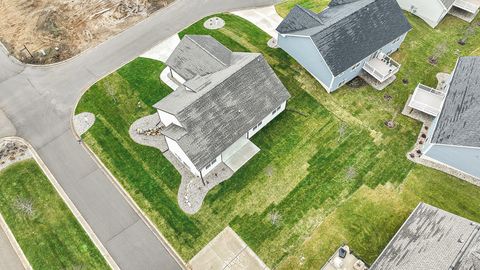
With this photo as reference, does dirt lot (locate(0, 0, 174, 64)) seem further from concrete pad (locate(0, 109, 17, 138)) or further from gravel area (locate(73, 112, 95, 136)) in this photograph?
gravel area (locate(73, 112, 95, 136))

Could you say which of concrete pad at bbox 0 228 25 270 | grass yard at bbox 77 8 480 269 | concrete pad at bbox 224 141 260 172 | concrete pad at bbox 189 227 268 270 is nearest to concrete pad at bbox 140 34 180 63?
grass yard at bbox 77 8 480 269

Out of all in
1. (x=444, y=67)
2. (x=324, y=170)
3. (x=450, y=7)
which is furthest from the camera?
(x=450, y=7)

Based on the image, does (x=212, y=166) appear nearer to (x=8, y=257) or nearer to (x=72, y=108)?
(x=72, y=108)

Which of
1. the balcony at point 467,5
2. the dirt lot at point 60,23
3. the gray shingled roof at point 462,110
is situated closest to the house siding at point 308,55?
the gray shingled roof at point 462,110

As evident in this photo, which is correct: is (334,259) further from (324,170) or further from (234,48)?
(234,48)

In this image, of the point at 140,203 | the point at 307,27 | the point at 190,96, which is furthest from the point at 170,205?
the point at 307,27

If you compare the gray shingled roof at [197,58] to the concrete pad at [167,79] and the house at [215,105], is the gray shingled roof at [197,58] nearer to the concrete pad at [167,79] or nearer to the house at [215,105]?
the house at [215,105]
